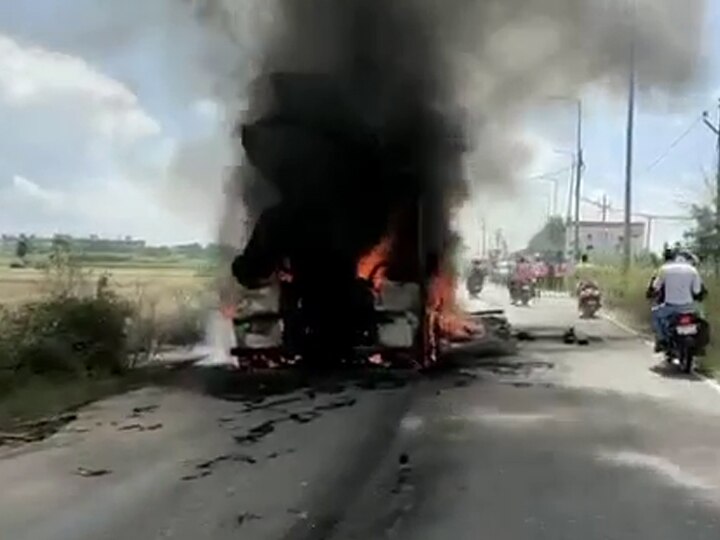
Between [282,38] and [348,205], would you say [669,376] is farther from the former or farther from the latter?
[282,38]

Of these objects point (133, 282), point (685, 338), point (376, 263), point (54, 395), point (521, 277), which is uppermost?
point (376, 263)

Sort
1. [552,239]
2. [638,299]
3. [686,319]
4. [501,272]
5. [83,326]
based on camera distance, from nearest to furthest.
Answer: [83,326] < [686,319] < [638,299] < [501,272] < [552,239]

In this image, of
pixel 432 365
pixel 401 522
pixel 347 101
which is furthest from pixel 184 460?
pixel 347 101

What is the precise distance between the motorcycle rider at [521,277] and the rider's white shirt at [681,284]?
20778mm

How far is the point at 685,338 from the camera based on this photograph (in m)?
15.0

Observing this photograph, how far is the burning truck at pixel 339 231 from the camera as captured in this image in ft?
53.2

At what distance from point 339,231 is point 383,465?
8.88 meters

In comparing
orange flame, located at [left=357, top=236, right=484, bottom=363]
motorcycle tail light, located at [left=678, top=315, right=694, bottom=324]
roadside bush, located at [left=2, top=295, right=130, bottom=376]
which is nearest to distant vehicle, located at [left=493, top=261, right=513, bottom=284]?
orange flame, located at [left=357, top=236, right=484, bottom=363]

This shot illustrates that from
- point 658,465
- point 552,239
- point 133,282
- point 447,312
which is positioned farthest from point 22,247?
point 552,239

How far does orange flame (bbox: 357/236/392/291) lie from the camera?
56.2 feet

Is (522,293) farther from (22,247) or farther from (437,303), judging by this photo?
(22,247)

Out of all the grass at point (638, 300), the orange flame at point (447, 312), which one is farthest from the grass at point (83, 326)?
the grass at point (638, 300)

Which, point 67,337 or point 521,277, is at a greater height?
point 521,277

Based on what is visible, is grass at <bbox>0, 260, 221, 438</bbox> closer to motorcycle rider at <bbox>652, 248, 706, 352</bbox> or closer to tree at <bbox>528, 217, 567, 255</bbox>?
motorcycle rider at <bbox>652, 248, 706, 352</bbox>
